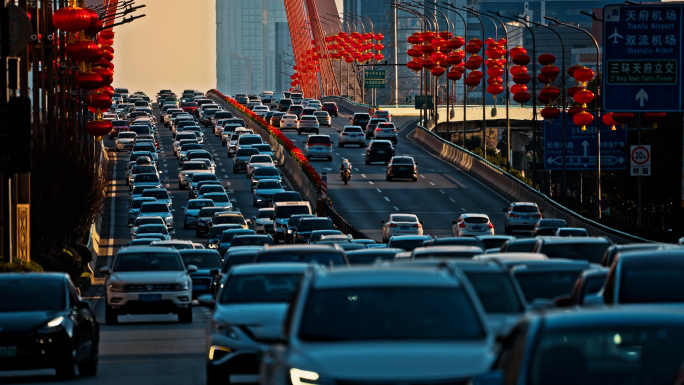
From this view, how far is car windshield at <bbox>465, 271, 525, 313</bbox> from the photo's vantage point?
46.3ft

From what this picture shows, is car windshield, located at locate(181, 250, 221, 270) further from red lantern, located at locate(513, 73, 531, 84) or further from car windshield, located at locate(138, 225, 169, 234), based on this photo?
red lantern, located at locate(513, 73, 531, 84)

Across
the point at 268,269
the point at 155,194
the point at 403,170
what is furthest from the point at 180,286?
the point at 403,170

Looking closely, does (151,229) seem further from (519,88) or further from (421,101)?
(421,101)

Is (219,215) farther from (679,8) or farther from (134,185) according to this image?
(679,8)

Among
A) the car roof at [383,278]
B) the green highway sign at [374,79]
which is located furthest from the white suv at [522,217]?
the green highway sign at [374,79]

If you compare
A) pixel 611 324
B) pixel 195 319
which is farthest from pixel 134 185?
pixel 611 324

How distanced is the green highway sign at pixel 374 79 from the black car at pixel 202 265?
11640 cm

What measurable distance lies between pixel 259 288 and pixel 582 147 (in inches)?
1964

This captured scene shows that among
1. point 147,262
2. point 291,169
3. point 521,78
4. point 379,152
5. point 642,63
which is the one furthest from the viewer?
point 379,152

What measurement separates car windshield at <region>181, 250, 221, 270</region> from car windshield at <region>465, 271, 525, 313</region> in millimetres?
18314

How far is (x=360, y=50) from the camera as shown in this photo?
132 metres

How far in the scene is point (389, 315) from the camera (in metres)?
10.3

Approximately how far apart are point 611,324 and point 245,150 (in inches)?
3012

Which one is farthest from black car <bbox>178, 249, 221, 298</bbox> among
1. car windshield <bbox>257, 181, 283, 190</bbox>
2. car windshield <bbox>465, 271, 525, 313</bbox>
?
car windshield <bbox>257, 181, 283, 190</bbox>
